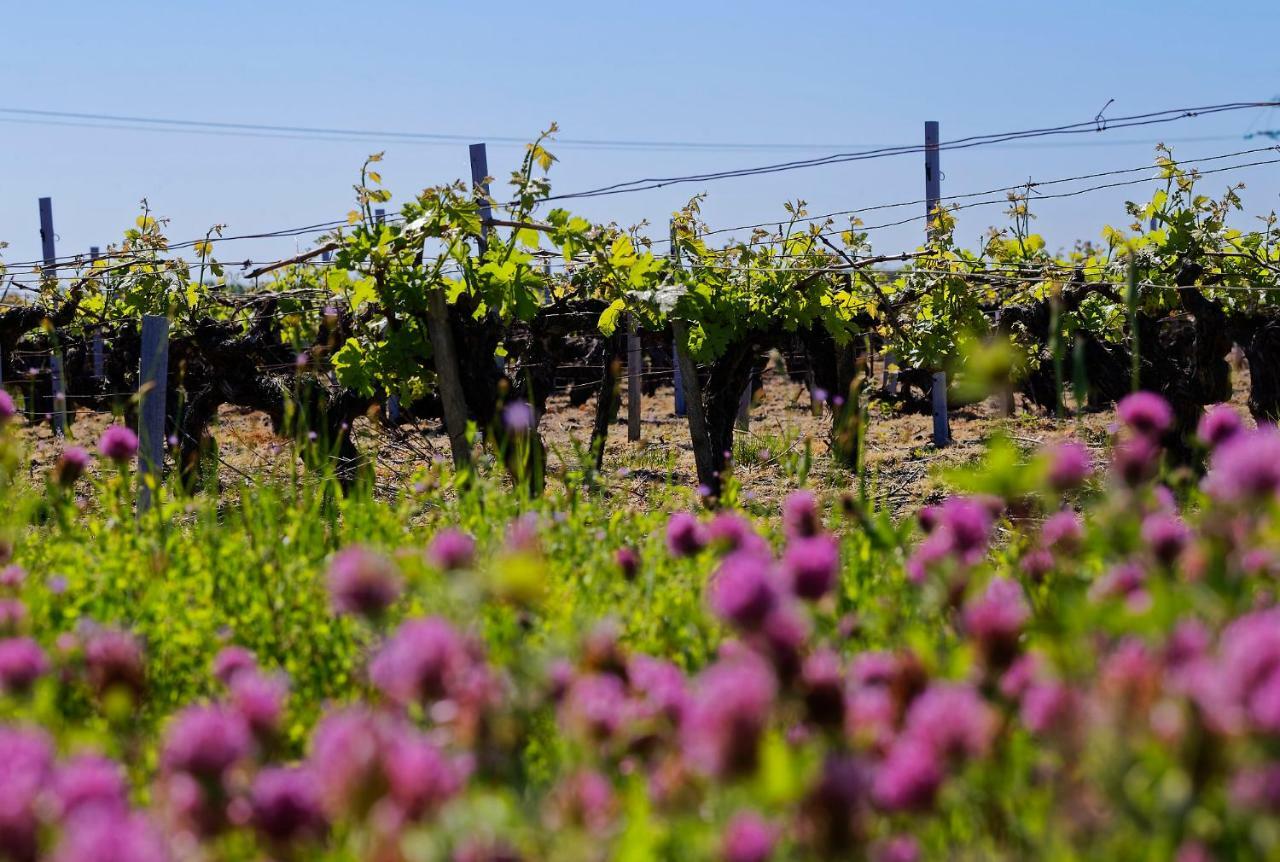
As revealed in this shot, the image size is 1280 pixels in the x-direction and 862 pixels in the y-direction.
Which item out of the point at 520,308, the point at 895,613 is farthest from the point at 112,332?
the point at 895,613

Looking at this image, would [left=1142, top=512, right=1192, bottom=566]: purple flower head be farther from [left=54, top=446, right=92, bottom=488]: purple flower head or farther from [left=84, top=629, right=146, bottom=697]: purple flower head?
[left=54, top=446, right=92, bottom=488]: purple flower head

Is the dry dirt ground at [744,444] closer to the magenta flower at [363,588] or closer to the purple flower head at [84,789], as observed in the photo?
the magenta flower at [363,588]

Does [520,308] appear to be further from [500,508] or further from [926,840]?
[926,840]

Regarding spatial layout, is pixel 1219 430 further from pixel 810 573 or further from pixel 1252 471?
pixel 810 573

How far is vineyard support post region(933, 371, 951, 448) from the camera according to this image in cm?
1266

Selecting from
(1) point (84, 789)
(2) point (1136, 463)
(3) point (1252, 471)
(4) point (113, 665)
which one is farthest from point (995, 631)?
(4) point (113, 665)

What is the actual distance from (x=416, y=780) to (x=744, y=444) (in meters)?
10.6

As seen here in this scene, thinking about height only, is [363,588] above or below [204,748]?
above

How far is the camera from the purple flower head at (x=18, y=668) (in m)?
1.68

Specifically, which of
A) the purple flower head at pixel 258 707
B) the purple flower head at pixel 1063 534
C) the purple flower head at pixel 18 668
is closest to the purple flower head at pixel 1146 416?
the purple flower head at pixel 1063 534

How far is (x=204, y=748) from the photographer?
138cm

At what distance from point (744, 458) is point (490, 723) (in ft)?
32.1

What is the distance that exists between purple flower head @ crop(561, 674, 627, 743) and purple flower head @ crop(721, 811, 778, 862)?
29cm

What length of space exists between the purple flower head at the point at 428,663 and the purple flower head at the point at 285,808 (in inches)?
6.0
